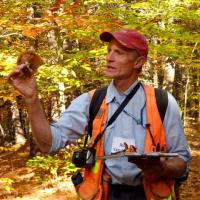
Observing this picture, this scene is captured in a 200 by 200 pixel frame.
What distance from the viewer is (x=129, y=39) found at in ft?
9.81

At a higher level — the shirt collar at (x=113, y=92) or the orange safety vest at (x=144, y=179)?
the shirt collar at (x=113, y=92)

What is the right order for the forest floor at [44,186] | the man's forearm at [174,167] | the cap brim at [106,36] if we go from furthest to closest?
the forest floor at [44,186] → the cap brim at [106,36] → the man's forearm at [174,167]

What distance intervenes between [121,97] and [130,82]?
0.14 metres

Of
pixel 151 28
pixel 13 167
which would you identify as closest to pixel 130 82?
pixel 151 28

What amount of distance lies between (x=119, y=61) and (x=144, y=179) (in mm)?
890

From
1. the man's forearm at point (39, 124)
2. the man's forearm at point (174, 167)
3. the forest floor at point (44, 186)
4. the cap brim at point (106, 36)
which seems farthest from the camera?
the forest floor at point (44, 186)

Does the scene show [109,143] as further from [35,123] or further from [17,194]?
[17,194]

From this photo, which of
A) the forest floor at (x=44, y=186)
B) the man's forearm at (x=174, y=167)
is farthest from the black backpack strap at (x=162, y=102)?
the forest floor at (x=44, y=186)

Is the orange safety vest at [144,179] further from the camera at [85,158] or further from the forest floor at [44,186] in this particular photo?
the forest floor at [44,186]

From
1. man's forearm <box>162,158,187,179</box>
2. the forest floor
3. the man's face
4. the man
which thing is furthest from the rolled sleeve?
the forest floor

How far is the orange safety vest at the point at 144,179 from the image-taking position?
2.88m

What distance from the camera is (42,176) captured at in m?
11.4

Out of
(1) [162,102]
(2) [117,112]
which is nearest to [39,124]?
(2) [117,112]

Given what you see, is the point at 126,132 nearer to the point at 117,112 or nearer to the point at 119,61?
the point at 117,112
